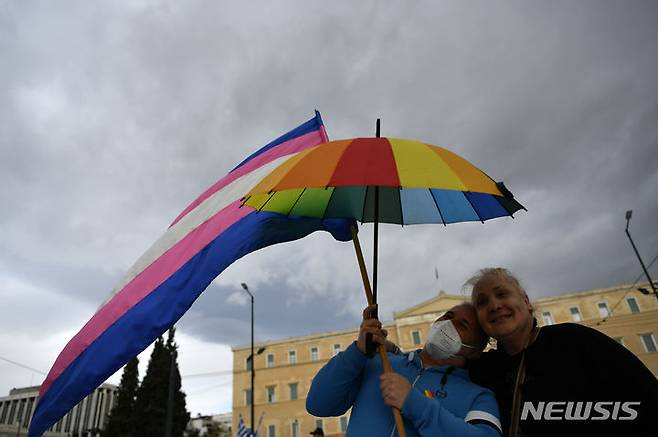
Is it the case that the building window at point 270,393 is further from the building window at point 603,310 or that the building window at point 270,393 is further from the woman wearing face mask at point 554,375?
the woman wearing face mask at point 554,375

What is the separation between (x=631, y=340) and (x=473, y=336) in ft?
157

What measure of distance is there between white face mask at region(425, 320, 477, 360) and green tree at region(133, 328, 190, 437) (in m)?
38.6

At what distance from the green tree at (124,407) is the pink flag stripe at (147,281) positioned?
123 feet

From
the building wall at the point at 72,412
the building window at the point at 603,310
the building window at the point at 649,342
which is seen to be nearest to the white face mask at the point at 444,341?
the building window at the point at 603,310

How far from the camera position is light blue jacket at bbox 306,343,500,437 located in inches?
74.7

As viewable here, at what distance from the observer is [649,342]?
127ft

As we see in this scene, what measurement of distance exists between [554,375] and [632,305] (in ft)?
161

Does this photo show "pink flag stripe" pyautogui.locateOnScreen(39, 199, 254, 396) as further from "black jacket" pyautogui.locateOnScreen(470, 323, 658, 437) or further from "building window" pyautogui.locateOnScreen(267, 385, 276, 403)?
"building window" pyautogui.locateOnScreen(267, 385, 276, 403)

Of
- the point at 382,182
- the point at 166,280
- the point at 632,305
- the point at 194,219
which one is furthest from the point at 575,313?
the point at 382,182

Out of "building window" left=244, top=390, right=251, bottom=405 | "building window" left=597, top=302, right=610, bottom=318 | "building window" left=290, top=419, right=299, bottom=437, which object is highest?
"building window" left=597, top=302, right=610, bottom=318

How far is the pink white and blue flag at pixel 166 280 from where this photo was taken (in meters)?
3.06

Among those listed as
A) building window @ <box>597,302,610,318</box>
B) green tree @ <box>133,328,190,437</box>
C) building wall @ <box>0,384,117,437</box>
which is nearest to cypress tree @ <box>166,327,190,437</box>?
green tree @ <box>133,328,190,437</box>

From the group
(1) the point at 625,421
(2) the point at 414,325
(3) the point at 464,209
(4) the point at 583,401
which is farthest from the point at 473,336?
(2) the point at 414,325

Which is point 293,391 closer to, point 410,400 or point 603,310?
point 603,310
